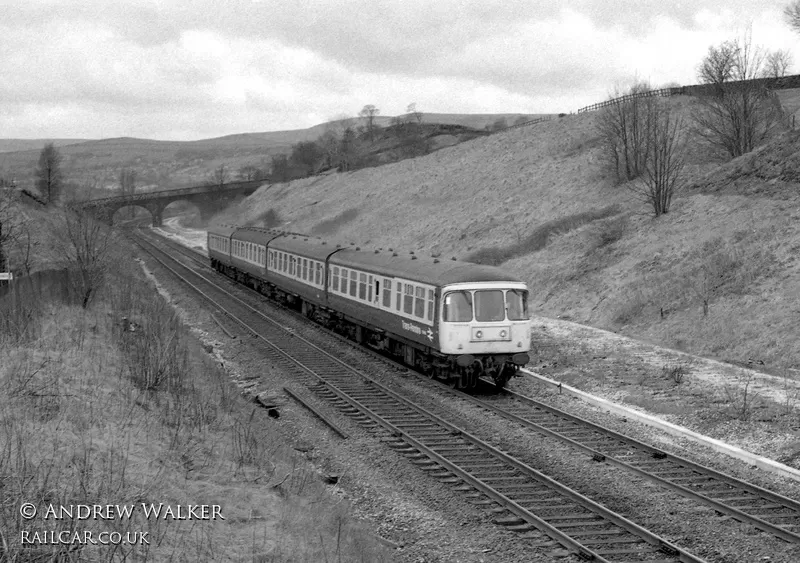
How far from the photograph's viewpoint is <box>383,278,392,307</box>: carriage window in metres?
23.7

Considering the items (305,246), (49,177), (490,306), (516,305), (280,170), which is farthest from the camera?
(280,170)

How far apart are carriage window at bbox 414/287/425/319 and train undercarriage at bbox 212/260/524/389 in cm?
88

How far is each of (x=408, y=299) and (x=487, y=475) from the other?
933 cm

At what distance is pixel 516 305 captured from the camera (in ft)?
67.2

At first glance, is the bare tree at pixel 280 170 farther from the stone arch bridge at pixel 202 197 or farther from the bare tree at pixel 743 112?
the bare tree at pixel 743 112

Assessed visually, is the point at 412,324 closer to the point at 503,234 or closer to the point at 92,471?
the point at 92,471

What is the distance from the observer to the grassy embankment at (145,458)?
9.11 metres

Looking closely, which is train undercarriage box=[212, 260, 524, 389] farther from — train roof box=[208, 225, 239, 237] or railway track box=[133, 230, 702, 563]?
train roof box=[208, 225, 239, 237]

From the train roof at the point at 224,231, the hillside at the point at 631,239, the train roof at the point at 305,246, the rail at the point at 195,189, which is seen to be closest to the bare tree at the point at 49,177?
the train roof at the point at 224,231

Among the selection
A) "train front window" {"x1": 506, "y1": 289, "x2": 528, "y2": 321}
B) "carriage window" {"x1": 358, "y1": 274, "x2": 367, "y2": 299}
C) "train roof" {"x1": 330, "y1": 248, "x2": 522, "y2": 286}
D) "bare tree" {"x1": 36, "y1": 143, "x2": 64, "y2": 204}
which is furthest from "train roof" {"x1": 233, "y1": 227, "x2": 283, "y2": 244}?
"bare tree" {"x1": 36, "y1": 143, "x2": 64, "y2": 204}

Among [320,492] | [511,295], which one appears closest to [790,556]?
[320,492]

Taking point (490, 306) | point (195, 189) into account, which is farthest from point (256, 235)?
point (195, 189)

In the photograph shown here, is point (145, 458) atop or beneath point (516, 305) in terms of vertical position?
beneath

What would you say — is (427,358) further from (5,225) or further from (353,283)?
(5,225)
